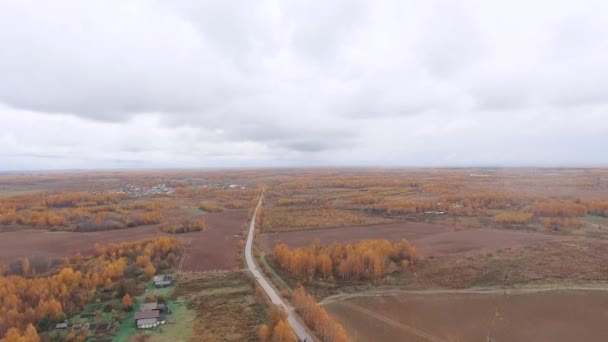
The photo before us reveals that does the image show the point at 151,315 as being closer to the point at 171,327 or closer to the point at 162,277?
the point at 171,327

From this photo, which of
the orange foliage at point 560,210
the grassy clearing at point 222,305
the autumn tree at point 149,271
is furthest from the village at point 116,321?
the orange foliage at point 560,210

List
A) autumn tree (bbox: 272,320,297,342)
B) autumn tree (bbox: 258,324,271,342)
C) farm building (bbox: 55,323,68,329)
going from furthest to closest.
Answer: farm building (bbox: 55,323,68,329) < autumn tree (bbox: 258,324,271,342) < autumn tree (bbox: 272,320,297,342)

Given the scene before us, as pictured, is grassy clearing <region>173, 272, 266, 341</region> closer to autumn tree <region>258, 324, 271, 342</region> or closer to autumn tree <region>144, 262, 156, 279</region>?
autumn tree <region>258, 324, 271, 342</region>

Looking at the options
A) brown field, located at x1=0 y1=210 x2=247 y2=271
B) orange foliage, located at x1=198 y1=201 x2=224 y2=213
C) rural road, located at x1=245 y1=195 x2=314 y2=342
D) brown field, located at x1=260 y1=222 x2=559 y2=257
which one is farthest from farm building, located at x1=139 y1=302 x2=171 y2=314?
orange foliage, located at x1=198 y1=201 x2=224 y2=213

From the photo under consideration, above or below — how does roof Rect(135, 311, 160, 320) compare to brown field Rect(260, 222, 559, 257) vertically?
below

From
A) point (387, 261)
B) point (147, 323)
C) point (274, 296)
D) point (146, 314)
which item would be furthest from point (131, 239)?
point (387, 261)
